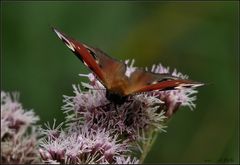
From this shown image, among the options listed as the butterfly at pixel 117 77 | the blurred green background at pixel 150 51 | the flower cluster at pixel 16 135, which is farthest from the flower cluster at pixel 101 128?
the blurred green background at pixel 150 51

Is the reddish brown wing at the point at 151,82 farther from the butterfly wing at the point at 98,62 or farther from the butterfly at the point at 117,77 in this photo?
the butterfly wing at the point at 98,62

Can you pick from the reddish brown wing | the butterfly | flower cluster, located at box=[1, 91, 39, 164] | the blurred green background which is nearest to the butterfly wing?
the butterfly

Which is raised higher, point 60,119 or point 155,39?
point 155,39

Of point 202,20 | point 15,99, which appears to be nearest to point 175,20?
point 202,20

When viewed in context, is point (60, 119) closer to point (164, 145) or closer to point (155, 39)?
point (164, 145)

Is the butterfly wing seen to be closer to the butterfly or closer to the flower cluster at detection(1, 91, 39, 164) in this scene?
the butterfly

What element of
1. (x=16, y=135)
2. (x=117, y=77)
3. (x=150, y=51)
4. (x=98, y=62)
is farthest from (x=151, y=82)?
(x=150, y=51)
